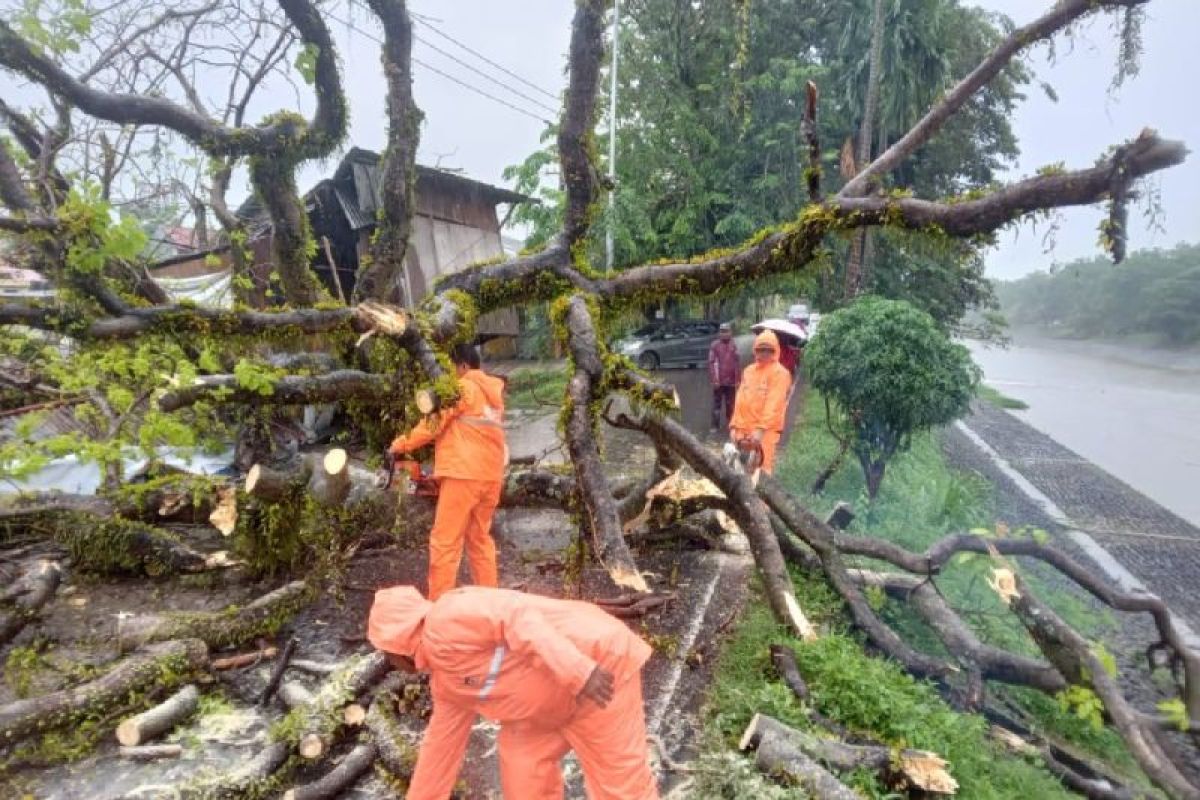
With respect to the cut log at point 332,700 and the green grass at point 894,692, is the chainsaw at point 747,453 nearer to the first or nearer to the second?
the green grass at point 894,692

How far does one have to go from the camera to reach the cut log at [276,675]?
399cm

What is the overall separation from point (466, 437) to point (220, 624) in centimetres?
205

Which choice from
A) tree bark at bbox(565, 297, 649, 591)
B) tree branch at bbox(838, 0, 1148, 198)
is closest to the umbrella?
tree branch at bbox(838, 0, 1148, 198)

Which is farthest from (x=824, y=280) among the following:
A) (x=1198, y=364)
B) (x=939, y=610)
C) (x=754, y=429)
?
(x=1198, y=364)

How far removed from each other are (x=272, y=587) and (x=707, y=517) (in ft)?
13.2

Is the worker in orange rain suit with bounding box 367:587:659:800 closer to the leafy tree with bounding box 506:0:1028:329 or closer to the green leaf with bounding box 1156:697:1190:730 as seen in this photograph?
the green leaf with bounding box 1156:697:1190:730

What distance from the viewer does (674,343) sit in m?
17.7

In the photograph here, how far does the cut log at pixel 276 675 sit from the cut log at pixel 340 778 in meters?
0.82

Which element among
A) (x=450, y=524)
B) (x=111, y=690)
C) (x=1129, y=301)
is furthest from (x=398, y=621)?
(x=1129, y=301)

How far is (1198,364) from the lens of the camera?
36562mm

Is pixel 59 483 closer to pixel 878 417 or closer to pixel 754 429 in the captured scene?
pixel 754 429

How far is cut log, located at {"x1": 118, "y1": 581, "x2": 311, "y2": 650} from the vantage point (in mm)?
4238

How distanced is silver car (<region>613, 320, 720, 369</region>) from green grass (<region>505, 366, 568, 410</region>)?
2.33m

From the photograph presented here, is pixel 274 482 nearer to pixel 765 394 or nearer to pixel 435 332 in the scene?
pixel 435 332
